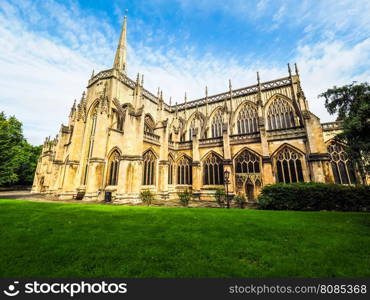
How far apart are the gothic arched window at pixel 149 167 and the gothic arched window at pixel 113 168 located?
9.56 ft

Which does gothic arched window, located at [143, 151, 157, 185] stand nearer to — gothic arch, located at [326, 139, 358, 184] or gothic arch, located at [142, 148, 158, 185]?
gothic arch, located at [142, 148, 158, 185]

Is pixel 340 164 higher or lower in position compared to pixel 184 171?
higher

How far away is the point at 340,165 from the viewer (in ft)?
50.2

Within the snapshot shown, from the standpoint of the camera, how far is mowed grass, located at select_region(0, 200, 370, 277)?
117 inches

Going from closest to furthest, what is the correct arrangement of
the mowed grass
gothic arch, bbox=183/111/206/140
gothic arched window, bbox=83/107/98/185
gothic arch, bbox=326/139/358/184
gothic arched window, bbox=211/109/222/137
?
the mowed grass, gothic arch, bbox=326/139/358/184, gothic arched window, bbox=83/107/98/185, gothic arched window, bbox=211/109/222/137, gothic arch, bbox=183/111/206/140

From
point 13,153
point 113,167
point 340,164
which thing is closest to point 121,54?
point 113,167

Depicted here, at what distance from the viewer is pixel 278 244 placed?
4.35 m

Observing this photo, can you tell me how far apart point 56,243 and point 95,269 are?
2123 mm

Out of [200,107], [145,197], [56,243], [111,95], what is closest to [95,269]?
[56,243]

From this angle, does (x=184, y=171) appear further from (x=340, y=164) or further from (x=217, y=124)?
(x=340, y=164)

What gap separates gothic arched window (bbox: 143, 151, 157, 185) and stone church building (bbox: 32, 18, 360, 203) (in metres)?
0.11

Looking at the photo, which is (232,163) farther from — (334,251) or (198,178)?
(334,251)

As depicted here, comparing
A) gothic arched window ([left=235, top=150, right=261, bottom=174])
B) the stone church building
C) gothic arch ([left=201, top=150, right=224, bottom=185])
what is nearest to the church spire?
the stone church building

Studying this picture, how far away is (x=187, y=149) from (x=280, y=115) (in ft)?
45.6
